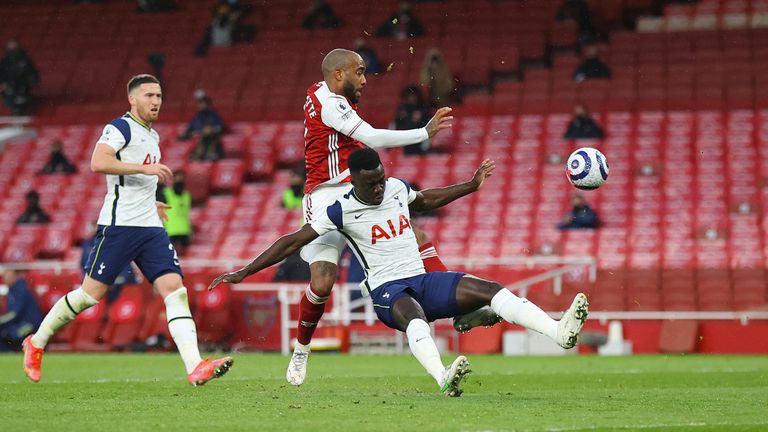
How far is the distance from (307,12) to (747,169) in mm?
10414

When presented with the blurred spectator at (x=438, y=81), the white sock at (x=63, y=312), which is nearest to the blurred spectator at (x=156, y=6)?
the blurred spectator at (x=438, y=81)

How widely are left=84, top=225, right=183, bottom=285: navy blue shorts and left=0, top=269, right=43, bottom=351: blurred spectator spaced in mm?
9596

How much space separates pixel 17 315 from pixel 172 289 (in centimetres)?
1003

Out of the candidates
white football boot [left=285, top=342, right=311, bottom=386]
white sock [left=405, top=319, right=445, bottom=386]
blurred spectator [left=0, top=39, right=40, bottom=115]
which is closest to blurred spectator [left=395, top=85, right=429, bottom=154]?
blurred spectator [left=0, top=39, right=40, bottom=115]

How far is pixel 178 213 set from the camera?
72.0 ft

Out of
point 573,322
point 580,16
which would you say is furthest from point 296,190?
point 573,322

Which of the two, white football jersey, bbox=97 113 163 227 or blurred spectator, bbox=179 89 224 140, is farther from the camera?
blurred spectator, bbox=179 89 224 140

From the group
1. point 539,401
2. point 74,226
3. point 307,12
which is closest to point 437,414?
point 539,401

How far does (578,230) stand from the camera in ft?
70.0

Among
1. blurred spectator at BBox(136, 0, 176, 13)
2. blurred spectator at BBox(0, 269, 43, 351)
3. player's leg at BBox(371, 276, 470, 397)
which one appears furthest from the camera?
blurred spectator at BBox(136, 0, 176, 13)

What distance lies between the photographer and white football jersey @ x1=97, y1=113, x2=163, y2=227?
1024 centimetres

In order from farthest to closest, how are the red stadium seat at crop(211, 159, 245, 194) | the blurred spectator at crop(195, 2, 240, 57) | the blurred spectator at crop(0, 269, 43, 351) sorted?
the blurred spectator at crop(195, 2, 240, 57)
the red stadium seat at crop(211, 159, 245, 194)
the blurred spectator at crop(0, 269, 43, 351)

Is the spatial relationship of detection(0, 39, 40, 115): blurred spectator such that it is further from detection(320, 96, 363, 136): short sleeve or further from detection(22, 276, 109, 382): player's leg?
detection(320, 96, 363, 136): short sleeve

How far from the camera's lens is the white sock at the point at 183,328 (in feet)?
33.2
